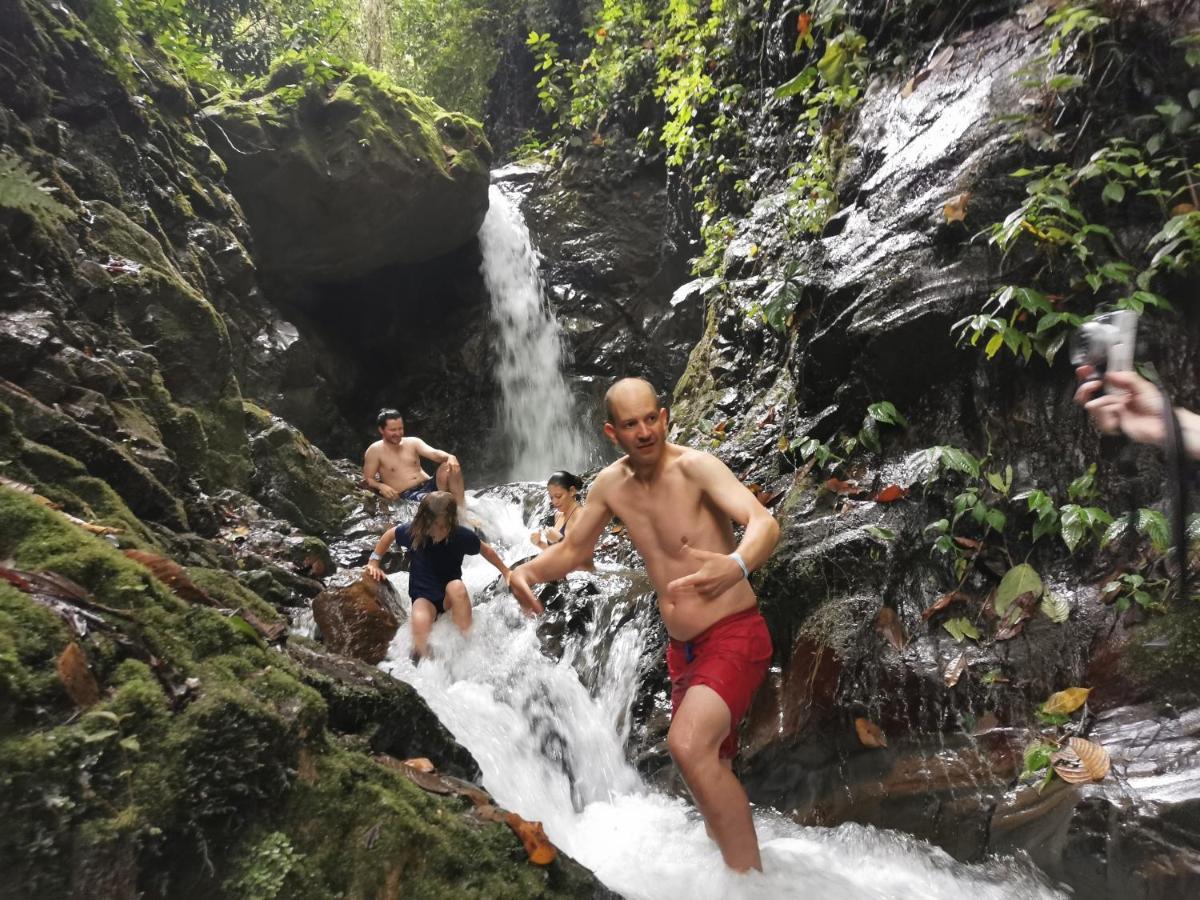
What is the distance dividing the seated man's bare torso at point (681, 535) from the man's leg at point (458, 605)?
2.90 meters

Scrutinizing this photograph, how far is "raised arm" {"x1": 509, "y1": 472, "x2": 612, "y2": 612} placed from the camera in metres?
3.08

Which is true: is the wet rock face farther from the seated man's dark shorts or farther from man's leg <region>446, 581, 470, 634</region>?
man's leg <region>446, 581, 470, 634</region>

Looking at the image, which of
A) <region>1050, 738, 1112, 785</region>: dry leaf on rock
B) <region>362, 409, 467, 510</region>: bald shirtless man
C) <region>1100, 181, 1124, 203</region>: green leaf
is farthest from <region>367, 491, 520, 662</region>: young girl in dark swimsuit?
<region>1100, 181, 1124, 203</region>: green leaf

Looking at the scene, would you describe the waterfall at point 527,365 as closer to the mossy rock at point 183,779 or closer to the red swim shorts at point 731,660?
the red swim shorts at point 731,660

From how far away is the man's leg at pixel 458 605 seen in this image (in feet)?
18.9

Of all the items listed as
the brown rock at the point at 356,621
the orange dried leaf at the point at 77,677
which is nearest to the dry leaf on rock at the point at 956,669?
the orange dried leaf at the point at 77,677

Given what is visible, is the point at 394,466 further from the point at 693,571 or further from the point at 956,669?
the point at 956,669

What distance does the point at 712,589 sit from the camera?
248 centimetres

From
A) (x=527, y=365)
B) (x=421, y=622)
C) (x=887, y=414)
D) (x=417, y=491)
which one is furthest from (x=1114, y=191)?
(x=527, y=365)

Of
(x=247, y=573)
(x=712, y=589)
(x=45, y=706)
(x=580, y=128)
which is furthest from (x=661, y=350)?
(x=45, y=706)

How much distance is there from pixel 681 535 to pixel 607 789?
2.01 meters

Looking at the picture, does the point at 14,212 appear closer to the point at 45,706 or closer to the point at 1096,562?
the point at 45,706

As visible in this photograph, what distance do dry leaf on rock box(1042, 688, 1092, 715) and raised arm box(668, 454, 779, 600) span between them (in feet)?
4.96

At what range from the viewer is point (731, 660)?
299 cm
